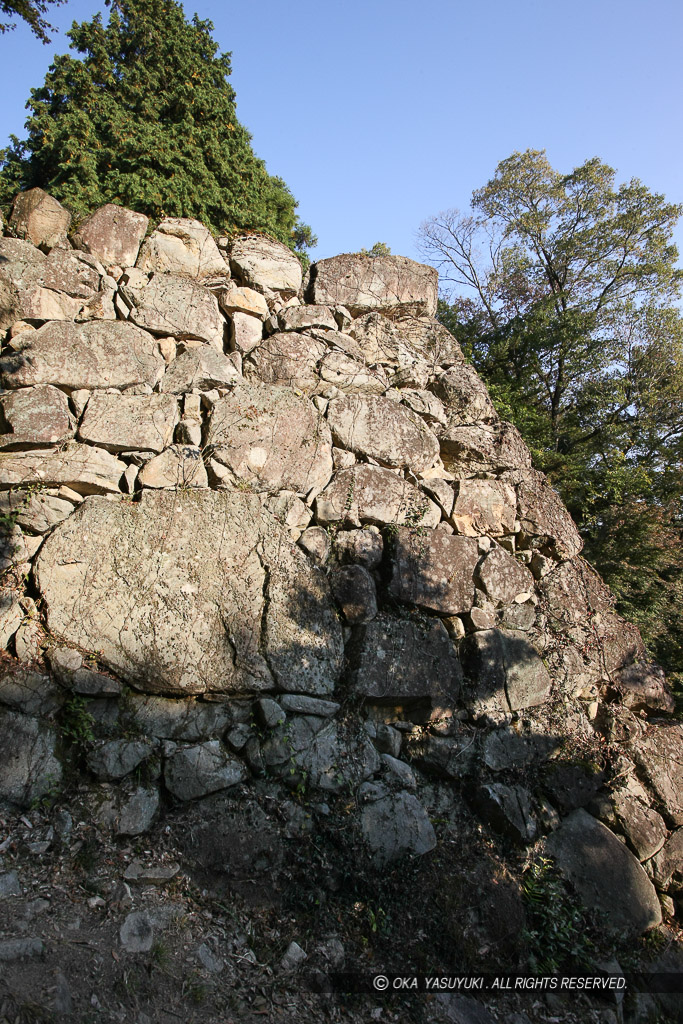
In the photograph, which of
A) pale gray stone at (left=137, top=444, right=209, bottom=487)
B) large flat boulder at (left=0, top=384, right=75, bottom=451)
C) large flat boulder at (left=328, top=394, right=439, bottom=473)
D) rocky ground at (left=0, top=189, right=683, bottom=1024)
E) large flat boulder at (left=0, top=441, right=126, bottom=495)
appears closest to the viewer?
rocky ground at (left=0, top=189, right=683, bottom=1024)

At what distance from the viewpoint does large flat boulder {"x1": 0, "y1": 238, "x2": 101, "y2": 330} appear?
222 inches

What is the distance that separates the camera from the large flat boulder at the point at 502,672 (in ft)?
17.8

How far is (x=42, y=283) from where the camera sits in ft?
18.9

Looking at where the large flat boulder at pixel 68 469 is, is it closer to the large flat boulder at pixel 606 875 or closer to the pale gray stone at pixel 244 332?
the pale gray stone at pixel 244 332

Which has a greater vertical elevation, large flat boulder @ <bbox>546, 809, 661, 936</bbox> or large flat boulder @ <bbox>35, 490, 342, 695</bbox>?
large flat boulder @ <bbox>35, 490, 342, 695</bbox>

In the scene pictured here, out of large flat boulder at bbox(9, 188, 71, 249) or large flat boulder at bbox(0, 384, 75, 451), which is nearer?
large flat boulder at bbox(0, 384, 75, 451)

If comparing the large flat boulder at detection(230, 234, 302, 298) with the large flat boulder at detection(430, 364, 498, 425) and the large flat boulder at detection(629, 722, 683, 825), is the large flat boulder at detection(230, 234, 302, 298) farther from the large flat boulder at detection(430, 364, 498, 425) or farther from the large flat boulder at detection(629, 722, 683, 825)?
the large flat boulder at detection(629, 722, 683, 825)

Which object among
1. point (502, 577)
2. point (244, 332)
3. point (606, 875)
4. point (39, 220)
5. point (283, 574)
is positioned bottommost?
point (606, 875)

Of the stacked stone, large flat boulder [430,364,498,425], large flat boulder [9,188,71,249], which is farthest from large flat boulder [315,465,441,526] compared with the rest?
large flat boulder [9,188,71,249]

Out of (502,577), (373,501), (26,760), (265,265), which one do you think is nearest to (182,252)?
(265,265)

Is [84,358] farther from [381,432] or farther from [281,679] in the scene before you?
[281,679]

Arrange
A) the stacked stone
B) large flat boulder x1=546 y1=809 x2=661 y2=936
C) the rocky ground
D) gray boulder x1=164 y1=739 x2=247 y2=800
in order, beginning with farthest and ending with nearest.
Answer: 1. large flat boulder x1=546 y1=809 x2=661 y2=936
2. the stacked stone
3. gray boulder x1=164 y1=739 x2=247 y2=800
4. the rocky ground

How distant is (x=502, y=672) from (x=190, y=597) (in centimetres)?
300

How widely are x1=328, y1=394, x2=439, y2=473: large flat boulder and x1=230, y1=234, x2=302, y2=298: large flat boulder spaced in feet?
5.65
